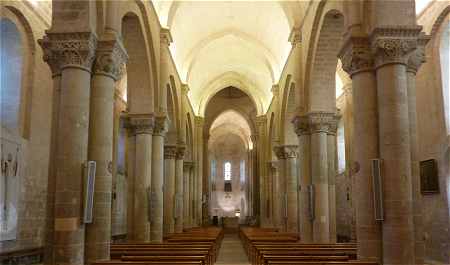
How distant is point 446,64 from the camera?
15242 millimetres

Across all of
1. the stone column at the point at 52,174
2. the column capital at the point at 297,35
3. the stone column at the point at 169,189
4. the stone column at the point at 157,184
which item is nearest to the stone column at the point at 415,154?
the stone column at the point at 52,174

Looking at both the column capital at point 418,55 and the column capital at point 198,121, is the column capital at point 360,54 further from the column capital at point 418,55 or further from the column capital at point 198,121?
the column capital at point 198,121

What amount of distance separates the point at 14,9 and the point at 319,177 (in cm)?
1125

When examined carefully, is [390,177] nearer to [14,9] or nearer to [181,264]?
[181,264]

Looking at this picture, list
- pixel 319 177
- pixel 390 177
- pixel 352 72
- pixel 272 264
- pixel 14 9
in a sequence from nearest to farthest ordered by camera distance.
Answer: pixel 272 264 → pixel 390 177 → pixel 352 72 → pixel 14 9 → pixel 319 177

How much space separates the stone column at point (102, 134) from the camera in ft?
35.8

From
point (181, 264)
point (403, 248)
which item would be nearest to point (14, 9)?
point (181, 264)

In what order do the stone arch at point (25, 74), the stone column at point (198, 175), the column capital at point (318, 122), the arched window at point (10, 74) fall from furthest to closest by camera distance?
the stone column at point (198, 175) → the column capital at point (318, 122) → the stone arch at point (25, 74) → the arched window at point (10, 74)

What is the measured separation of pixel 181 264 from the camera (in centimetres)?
947

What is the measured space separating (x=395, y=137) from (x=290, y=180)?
15063 mm

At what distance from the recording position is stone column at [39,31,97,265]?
996 centimetres

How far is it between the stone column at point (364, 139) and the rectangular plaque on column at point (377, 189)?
0.29 meters

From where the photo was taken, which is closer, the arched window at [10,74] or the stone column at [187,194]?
the arched window at [10,74]

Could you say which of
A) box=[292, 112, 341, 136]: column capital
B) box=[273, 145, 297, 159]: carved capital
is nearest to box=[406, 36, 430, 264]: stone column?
box=[292, 112, 341, 136]: column capital
